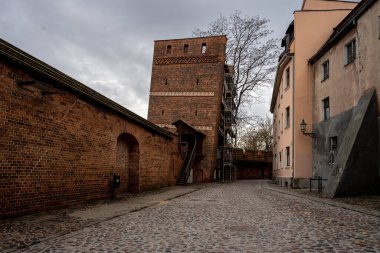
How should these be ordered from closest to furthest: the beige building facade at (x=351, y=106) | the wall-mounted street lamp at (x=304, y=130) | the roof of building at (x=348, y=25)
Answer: the beige building facade at (x=351, y=106) < the roof of building at (x=348, y=25) < the wall-mounted street lamp at (x=304, y=130)

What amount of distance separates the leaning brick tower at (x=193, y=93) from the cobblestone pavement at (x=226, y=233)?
20555 mm

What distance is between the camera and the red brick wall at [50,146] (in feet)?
24.1

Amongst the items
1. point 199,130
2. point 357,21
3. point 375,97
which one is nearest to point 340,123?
point 375,97

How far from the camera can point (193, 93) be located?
102 ft

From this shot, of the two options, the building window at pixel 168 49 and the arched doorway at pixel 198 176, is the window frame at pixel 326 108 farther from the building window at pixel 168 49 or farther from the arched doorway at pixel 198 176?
the building window at pixel 168 49

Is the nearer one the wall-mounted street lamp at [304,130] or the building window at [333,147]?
the building window at [333,147]

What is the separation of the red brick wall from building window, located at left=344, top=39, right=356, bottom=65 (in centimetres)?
998

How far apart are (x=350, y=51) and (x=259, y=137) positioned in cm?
4068

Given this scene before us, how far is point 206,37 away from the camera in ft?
105

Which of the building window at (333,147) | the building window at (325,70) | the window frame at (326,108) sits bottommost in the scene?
the building window at (333,147)

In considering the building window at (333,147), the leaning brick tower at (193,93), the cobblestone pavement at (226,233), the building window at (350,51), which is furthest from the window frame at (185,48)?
the cobblestone pavement at (226,233)

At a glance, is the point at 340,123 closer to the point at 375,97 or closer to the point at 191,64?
the point at 375,97

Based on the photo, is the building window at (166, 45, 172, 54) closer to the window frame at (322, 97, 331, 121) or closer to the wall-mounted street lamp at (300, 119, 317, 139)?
the wall-mounted street lamp at (300, 119, 317, 139)

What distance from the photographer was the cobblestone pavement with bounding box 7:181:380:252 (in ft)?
16.3
